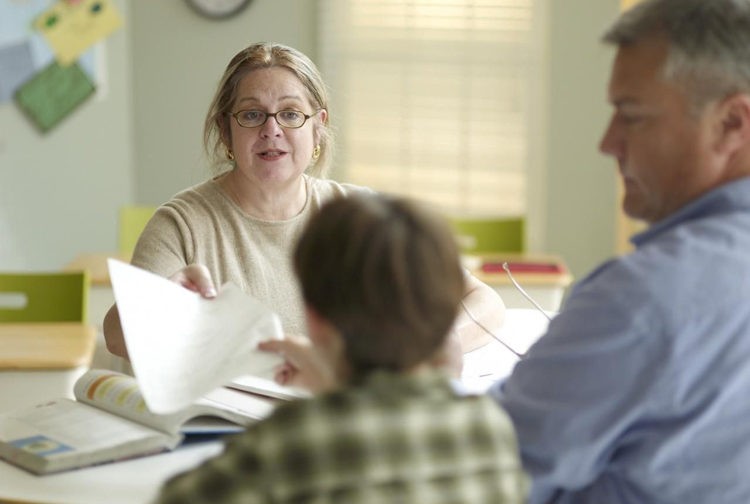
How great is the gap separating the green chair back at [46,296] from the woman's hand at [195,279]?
167 centimetres

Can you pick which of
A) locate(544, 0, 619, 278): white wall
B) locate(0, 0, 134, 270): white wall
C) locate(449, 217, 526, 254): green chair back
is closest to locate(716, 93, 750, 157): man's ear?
locate(449, 217, 526, 254): green chair back

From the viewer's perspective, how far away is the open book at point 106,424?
5.30 feet

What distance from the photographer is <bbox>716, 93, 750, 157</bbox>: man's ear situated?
4.44 feet

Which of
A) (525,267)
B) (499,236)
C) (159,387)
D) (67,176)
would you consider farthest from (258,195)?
(67,176)

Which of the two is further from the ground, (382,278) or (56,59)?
(382,278)

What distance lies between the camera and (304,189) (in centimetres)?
249

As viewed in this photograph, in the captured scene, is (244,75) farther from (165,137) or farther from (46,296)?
(165,137)

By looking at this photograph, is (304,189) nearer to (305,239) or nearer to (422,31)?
(305,239)

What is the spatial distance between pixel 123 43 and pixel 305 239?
4.64 metres

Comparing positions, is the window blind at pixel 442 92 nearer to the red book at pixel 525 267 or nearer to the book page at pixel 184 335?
the red book at pixel 525 267

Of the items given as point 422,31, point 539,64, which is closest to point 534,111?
point 539,64

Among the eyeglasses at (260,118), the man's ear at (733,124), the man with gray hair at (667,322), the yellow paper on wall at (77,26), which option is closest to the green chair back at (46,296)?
the eyeglasses at (260,118)

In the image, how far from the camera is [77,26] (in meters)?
5.48

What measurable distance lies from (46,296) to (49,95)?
7.15 ft
